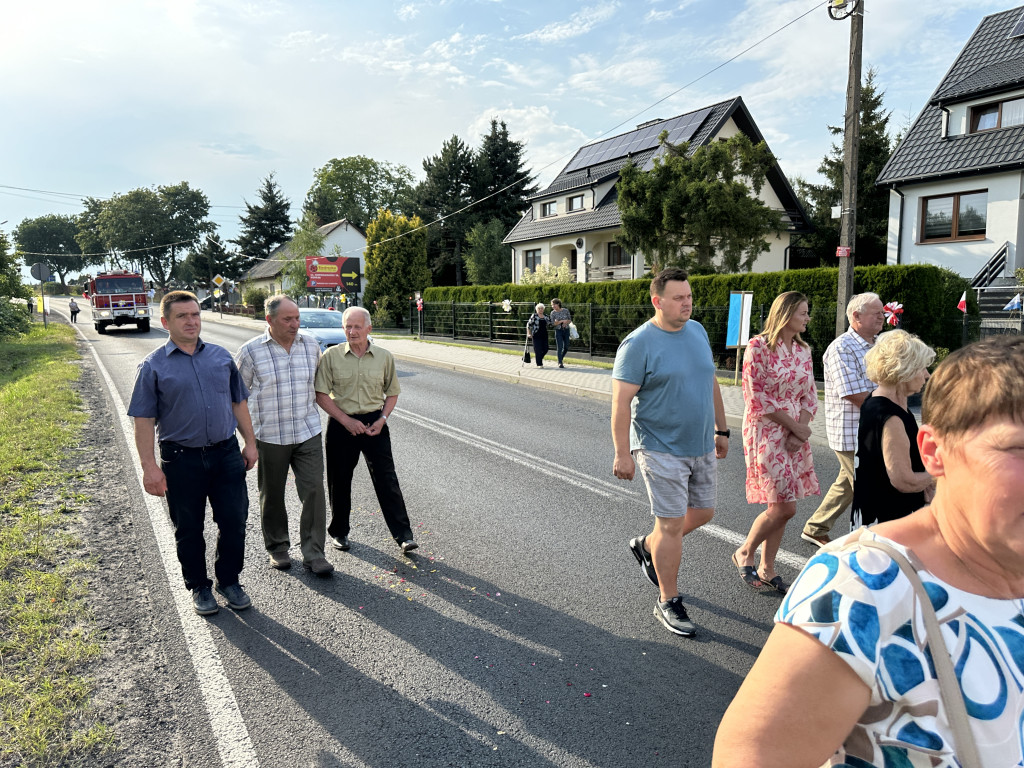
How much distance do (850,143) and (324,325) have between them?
39.5 feet

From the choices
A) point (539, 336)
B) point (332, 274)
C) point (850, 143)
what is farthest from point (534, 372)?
point (332, 274)

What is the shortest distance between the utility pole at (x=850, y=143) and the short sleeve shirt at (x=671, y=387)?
29.8 ft

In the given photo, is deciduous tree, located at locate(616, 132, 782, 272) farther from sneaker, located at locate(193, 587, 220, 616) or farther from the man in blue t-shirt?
sneaker, located at locate(193, 587, 220, 616)

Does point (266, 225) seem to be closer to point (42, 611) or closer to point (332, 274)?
point (332, 274)

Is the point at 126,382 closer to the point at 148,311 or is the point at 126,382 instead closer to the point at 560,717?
the point at 560,717

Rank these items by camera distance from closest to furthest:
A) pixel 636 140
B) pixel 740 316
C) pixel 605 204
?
pixel 740 316
pixel 636 140
pixel 605 204

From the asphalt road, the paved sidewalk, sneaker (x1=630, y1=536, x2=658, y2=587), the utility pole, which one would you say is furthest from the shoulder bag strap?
the utility pole

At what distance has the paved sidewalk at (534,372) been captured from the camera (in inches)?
452

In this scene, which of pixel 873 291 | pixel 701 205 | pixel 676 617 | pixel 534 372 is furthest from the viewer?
pixel 701 205

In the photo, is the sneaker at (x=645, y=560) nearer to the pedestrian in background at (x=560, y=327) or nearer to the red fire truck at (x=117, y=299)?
the pedestrian in background at (x=560, y=327)

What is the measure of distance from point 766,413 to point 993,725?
139 inches

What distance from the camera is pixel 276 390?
4883 millimetres

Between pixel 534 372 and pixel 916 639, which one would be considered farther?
pixel 534 372

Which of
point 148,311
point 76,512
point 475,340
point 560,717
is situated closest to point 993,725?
point 560,717
